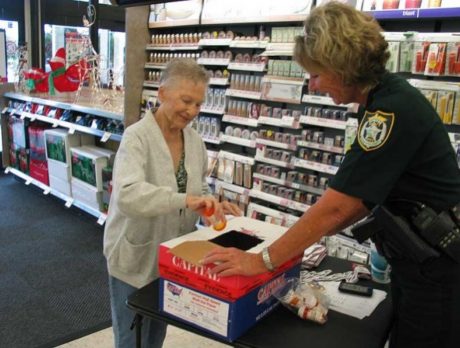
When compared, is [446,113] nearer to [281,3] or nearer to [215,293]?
[281,3]

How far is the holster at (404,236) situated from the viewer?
128cm

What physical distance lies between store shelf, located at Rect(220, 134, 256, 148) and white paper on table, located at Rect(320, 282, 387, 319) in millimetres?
A: 1900

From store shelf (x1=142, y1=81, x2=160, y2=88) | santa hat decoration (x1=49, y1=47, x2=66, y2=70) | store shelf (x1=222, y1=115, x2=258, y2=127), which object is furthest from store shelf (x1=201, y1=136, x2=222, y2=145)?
santa hat decoration (x1=49, y1=47, x2=66, y2=70)

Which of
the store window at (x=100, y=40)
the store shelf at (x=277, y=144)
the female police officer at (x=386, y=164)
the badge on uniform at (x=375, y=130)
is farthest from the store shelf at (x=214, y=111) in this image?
the store window at (x=100, y=40)

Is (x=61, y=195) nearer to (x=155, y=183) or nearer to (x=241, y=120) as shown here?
(x=241, y=120)

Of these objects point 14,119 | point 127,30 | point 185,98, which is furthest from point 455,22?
point 14,119

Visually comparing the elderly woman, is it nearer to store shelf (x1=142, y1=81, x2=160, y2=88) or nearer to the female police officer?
the female police officer

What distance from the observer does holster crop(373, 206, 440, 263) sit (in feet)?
4.20

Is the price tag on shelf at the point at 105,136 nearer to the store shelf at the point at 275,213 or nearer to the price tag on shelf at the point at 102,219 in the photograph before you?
the price tag on shelf at the point at 102,219

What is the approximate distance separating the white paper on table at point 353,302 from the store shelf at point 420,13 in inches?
59.3

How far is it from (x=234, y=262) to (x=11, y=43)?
23.9ft

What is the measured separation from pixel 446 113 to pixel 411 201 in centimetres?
144

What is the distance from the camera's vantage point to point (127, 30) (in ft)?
14.3

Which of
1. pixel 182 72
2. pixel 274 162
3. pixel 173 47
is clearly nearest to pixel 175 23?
pixel 173 47
